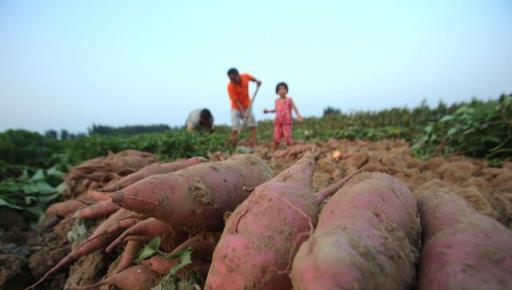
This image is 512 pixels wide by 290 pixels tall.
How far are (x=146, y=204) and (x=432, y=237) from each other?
1.15 metres

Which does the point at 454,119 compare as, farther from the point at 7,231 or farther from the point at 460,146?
the point at 7,231

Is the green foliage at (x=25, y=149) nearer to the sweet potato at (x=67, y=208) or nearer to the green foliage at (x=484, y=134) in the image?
the sweet potato at (x=67, y=208)

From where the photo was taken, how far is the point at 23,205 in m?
3.92

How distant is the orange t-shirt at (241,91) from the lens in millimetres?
9614

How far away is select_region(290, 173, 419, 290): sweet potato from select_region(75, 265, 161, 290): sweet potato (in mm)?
964

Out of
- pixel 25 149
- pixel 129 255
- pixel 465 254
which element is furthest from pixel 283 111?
pixel 465 254

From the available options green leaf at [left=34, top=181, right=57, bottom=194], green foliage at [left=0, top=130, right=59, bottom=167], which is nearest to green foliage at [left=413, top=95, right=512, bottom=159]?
green leaf at [left=34, top=181, right=57, bottom=194]

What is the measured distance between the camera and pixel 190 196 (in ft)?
5.38

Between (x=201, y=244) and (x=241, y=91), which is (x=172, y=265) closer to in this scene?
(x=201, y=244)

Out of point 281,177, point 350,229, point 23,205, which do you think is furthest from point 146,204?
point 23,205

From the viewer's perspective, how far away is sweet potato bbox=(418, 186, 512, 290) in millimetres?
947

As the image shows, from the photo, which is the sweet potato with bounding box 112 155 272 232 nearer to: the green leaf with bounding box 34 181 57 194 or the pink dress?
the green leaf with bounding box 34 181 57 194

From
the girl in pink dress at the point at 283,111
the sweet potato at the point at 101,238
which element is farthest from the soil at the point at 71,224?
the girl in pink dress at the point at 283,111

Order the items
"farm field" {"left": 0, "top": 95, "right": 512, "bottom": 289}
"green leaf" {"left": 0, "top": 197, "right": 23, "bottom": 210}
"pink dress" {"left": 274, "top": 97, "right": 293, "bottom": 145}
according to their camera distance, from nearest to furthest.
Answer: "farm field" {"left": 0, "top": 95, "right": 512, "bottom": 289}
"green leaf" {"left": 0, "top": 197, "right": 23, "bottom": 210}
"pink dress" {"left": 274, "top": 97, "right": 293, "bottom": 145}
